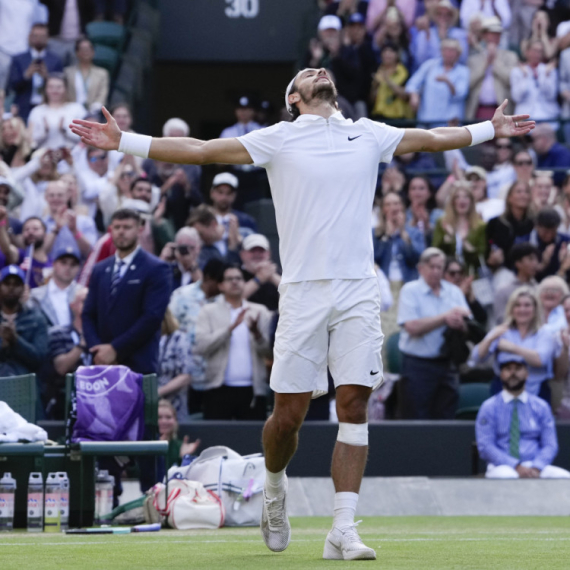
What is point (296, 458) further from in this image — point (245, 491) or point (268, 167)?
point (268, 167)

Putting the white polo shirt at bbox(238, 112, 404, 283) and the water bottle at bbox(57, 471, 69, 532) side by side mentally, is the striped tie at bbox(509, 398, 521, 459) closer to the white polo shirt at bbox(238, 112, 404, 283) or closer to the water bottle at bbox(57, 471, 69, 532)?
the water bottle at bbox(57, 471, 69, 532)

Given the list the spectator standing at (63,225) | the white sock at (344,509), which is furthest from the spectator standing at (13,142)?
the white sock at (344,509)

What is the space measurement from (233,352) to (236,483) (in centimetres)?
242

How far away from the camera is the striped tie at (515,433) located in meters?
11.3

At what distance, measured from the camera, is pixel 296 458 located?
460 inches

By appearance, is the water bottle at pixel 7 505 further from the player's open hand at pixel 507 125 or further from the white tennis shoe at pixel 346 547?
the player's open hand at pixel 507 125

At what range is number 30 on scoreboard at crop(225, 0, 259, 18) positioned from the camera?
2091 centimetres

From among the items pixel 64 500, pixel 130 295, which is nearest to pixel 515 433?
pixel 130 295

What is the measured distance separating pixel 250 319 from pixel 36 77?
6.13 metres

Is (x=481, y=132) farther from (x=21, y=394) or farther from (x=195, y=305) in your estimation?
(x=195, y=305)

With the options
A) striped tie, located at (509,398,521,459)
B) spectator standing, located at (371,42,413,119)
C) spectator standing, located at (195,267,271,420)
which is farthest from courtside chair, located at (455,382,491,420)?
spectator standing, located at (371,42,413,119)

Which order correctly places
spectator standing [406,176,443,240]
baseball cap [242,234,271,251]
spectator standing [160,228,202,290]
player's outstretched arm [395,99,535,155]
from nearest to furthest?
1. player's outstretched arm [395,99,535,155]
2. baseball cap [242,234,271,251]
3. spectator standing [160,228,202,290]
4. spectator standing [406,176,443,240]

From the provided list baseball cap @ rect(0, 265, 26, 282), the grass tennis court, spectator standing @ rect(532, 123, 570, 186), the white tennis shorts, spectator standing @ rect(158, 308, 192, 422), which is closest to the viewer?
the grass tennis court

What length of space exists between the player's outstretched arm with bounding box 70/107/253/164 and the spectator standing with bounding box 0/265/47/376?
459 cm
